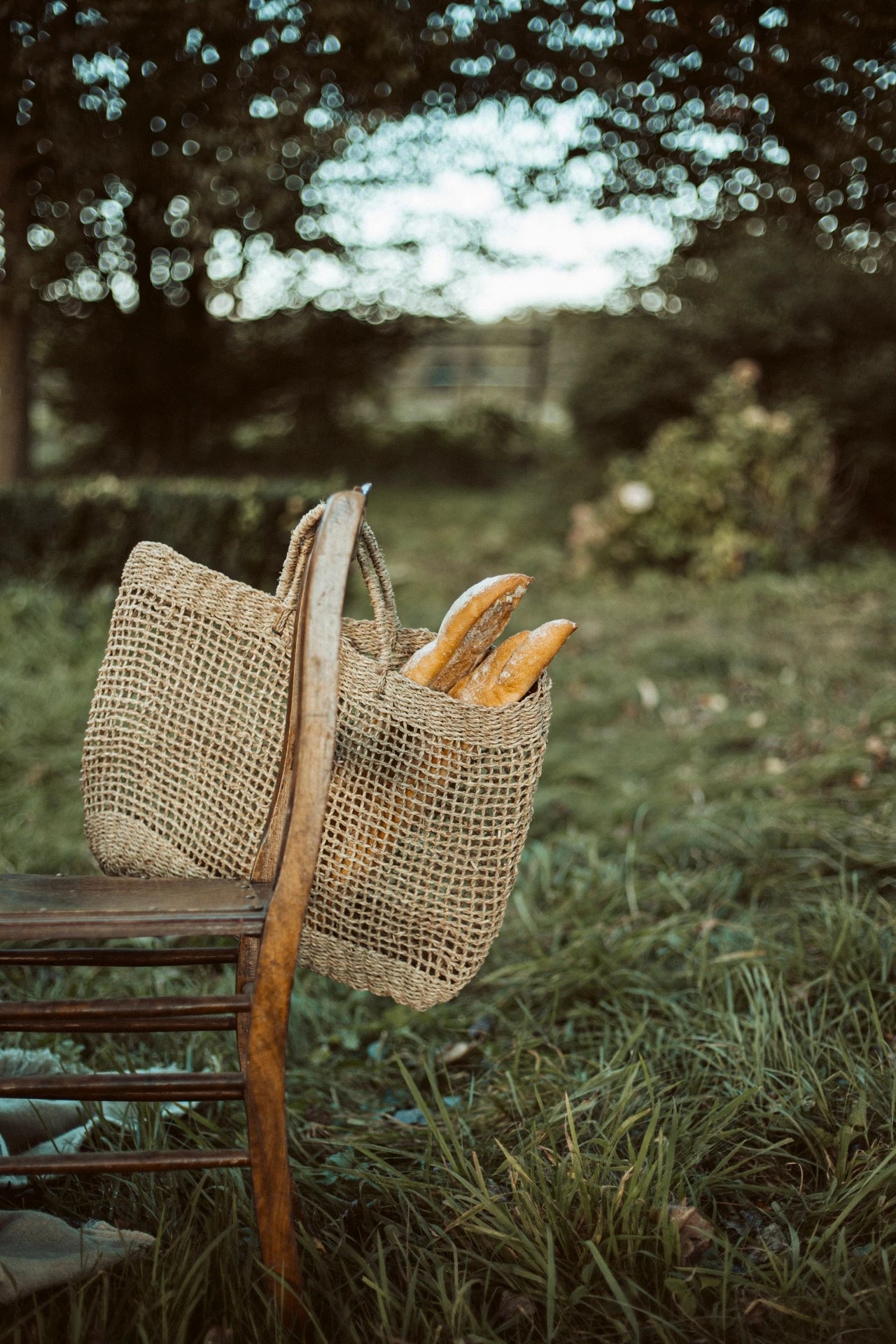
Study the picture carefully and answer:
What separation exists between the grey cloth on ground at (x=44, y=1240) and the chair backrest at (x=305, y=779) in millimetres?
422

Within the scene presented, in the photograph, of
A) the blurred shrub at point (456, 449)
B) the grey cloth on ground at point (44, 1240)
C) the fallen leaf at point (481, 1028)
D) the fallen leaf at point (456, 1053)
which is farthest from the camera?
the blurred shrub at point (456, 449)

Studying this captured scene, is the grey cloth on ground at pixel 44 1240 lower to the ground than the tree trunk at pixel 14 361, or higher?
lower

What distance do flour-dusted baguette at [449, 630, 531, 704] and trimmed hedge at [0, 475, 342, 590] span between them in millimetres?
3835

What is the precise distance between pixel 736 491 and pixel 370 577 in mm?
5991

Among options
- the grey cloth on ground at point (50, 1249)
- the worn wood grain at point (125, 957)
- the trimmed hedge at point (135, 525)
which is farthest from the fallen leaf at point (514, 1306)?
the trimmed hedge at point (135, 525)

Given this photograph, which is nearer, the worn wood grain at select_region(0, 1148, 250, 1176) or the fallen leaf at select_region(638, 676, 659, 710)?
the worn wood grain at select_region(0, 1148, 250, 1176)

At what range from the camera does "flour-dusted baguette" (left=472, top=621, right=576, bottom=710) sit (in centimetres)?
149

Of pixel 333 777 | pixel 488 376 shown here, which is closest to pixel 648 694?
pixel 333 777

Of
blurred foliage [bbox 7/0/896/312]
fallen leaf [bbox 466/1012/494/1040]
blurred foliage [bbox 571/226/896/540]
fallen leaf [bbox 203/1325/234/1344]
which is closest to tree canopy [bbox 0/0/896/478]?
blurred foliage [bbox 7/0/896/312]

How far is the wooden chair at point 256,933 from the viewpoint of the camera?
4.02 feet

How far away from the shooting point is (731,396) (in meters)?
7.14

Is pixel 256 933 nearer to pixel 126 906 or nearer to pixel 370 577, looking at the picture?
pixel 126 906

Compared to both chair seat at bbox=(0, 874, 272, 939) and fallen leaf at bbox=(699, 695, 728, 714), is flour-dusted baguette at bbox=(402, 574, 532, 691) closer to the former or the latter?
chair seat at bbox=(0, 874, 272, 939)

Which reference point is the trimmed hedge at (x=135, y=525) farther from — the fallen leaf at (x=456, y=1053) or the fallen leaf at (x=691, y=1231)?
the fallen leaf at (x=691, y=1231)
